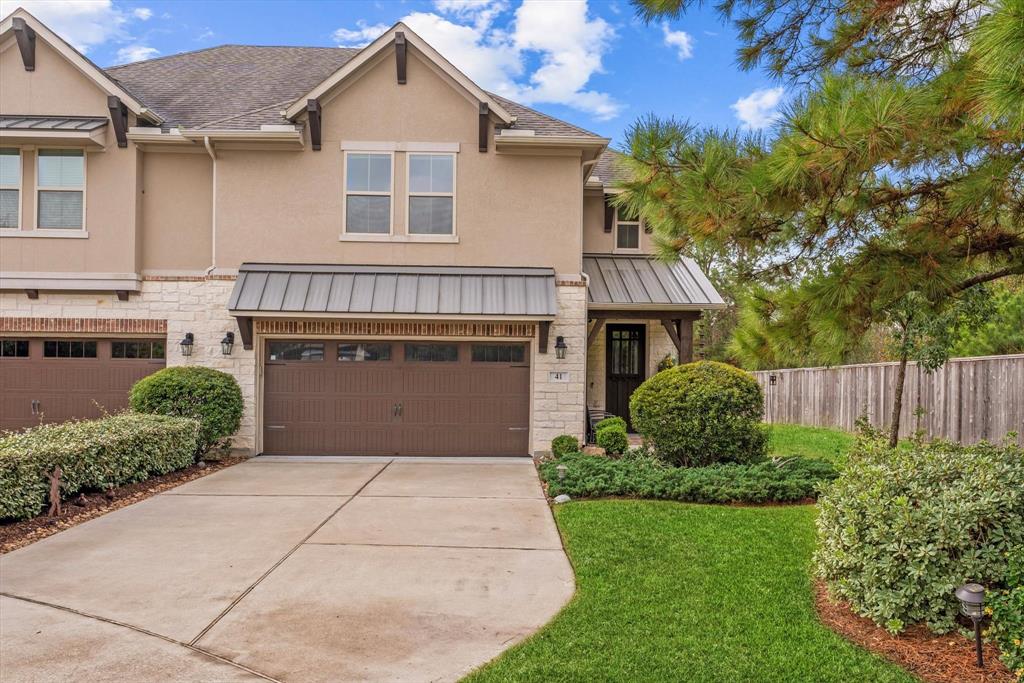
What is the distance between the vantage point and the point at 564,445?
11.8m

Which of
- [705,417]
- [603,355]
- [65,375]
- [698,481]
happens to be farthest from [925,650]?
[65,375]

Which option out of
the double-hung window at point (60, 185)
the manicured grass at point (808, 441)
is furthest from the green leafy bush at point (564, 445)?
the double-hung window at point (60, 185)

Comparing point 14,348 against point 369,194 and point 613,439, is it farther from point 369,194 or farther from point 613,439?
point 613,439

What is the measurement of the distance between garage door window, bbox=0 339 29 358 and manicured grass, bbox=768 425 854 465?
12.8 meters

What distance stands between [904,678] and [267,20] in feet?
57.9

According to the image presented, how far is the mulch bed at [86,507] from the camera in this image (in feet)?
23.0

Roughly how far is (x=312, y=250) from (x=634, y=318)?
5.97 metres

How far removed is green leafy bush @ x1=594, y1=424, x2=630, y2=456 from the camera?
37.7ft

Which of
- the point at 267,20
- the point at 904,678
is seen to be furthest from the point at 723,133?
the point at 267,20

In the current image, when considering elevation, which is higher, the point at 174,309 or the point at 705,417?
the point at 174,309

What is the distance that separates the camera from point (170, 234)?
12.9 m

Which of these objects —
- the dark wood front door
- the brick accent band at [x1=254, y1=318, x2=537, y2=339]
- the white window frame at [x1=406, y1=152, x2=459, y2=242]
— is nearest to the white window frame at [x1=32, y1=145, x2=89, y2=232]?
the brick accent band at [x1=254, y1=318, x2=537, y2=339]

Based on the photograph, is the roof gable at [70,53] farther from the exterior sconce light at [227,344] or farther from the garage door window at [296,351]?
the garage door window at [296,351]

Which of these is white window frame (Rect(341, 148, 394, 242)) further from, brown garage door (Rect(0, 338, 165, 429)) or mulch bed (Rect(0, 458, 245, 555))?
mulch bed (Rect(0, 458, 245, 555))
